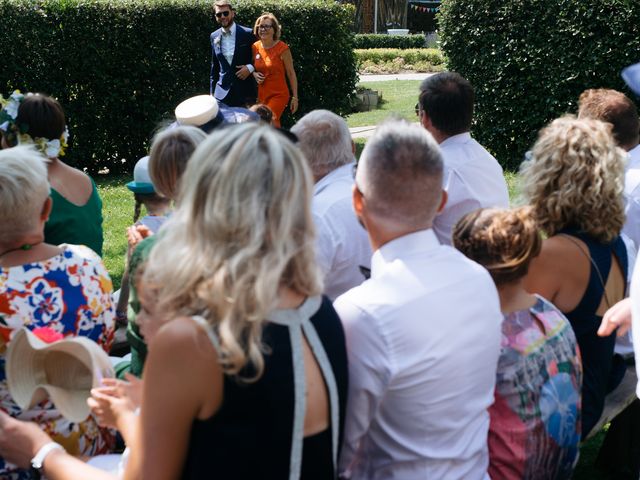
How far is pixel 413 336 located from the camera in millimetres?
2350

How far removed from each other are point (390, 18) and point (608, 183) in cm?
4929

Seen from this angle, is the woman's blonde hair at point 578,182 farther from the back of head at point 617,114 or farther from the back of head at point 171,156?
the back of head at point 171,156

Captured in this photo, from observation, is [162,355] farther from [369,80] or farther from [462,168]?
[369,80]

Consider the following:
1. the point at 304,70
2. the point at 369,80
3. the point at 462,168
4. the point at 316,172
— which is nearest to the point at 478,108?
the point at 304,70

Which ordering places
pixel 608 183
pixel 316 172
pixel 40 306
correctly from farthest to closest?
pixel 316 172
pixel 608 183
pixel 40 306

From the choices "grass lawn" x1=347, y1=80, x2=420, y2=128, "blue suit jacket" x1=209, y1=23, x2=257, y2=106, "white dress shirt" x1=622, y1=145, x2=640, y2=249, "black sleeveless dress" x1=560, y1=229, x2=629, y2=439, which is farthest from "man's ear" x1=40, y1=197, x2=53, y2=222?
"grass lawn" x1=347, y1=80, x2=420, y2=128

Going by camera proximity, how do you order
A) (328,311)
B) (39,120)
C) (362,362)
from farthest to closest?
1. (39,120)
2. (362,362)
3. (328,311)

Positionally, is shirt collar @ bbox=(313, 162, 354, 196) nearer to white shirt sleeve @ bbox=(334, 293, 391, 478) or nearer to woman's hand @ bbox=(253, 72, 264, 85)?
white shirt sleeve @ bbox=(334, 293, 391, 478)

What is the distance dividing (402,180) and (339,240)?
1219 mm

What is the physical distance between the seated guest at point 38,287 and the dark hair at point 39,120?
1315mm

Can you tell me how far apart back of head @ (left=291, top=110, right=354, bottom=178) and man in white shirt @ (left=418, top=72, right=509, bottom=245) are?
0.75m

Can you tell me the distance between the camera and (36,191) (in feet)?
9.53

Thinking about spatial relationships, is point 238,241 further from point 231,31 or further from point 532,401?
point 231,31

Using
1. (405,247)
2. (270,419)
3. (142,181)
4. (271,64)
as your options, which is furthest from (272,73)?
(270,419)
